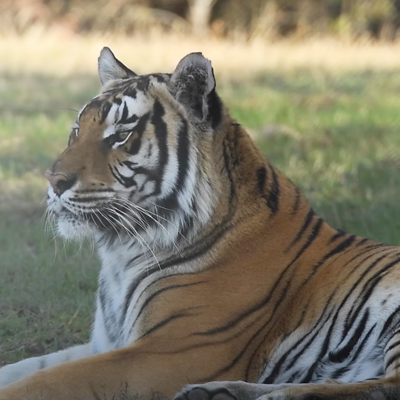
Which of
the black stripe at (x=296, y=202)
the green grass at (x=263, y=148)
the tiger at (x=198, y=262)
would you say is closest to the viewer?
the tiger at (x=198, y=262)

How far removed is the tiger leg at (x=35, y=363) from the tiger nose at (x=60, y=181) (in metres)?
0.67

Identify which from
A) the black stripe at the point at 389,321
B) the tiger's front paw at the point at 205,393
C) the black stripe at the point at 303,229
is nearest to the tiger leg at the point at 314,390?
the tiger's front paw at the point at 205,393

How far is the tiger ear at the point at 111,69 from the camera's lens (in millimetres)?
3834

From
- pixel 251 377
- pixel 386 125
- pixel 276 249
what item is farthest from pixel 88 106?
pixel 386 125

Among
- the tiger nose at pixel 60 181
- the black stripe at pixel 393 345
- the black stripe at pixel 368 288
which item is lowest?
the black stripe at pixel 393 345

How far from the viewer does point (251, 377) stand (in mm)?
3271

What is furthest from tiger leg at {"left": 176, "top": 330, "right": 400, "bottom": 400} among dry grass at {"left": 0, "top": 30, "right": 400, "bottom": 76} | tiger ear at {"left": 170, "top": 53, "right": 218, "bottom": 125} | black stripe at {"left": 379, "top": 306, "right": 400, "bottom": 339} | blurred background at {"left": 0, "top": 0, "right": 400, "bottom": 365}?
dry grass at {"left": 0, "top": 30, "right": 400, "bottom": 76}

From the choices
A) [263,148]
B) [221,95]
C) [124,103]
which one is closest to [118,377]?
[124,103]

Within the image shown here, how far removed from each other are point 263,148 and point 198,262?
4.68m

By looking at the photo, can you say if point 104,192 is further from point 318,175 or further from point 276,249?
point 318,175

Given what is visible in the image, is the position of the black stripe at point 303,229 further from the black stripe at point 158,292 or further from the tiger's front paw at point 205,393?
the tiger's front paw at point 205,393

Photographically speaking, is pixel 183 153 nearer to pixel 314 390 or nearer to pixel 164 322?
pixel 164 322

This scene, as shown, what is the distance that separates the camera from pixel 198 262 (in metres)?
3.43

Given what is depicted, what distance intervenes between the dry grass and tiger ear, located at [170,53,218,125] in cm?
795
